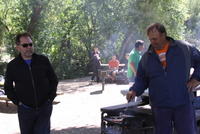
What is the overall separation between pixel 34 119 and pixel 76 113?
4938 millimetres

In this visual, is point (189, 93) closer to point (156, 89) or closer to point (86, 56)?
point (156, 89)

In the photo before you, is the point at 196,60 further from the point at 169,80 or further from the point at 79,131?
the point at 79,131

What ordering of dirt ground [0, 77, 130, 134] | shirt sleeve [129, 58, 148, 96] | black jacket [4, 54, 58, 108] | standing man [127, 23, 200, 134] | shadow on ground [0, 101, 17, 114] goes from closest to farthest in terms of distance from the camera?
1. standing man [127, 23, 200, 134]
2. black jacket [4, 54, 58, 108]
3. shirt sleeve [129, 58, 148, 96]
4. dirt ground [0, 77, 130, 134]
5. shadow on ground [0, 101, 17, 114]

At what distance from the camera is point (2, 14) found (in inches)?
819

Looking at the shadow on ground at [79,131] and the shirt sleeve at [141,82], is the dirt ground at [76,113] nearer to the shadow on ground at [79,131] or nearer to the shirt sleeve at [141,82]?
the shadow on ground at [79,131]

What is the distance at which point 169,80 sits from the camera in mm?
3920

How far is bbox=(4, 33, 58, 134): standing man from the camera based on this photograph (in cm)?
406

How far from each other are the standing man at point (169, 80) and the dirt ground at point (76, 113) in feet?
9.60

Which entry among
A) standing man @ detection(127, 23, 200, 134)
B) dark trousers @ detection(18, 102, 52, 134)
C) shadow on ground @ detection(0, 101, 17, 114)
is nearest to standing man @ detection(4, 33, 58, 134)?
dark trousers @ detection(18, 102, 52, 134)

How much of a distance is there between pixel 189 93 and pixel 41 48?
16400 millimetres

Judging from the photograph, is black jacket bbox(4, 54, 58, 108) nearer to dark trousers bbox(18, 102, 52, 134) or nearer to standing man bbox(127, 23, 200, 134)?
dark trousers bbox(18, 102, 52, 134)

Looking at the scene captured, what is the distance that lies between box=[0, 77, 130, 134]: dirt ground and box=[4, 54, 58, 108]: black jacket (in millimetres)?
2837

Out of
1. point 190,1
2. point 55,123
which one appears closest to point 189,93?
point 55,123

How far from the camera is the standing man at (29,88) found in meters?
4.06
